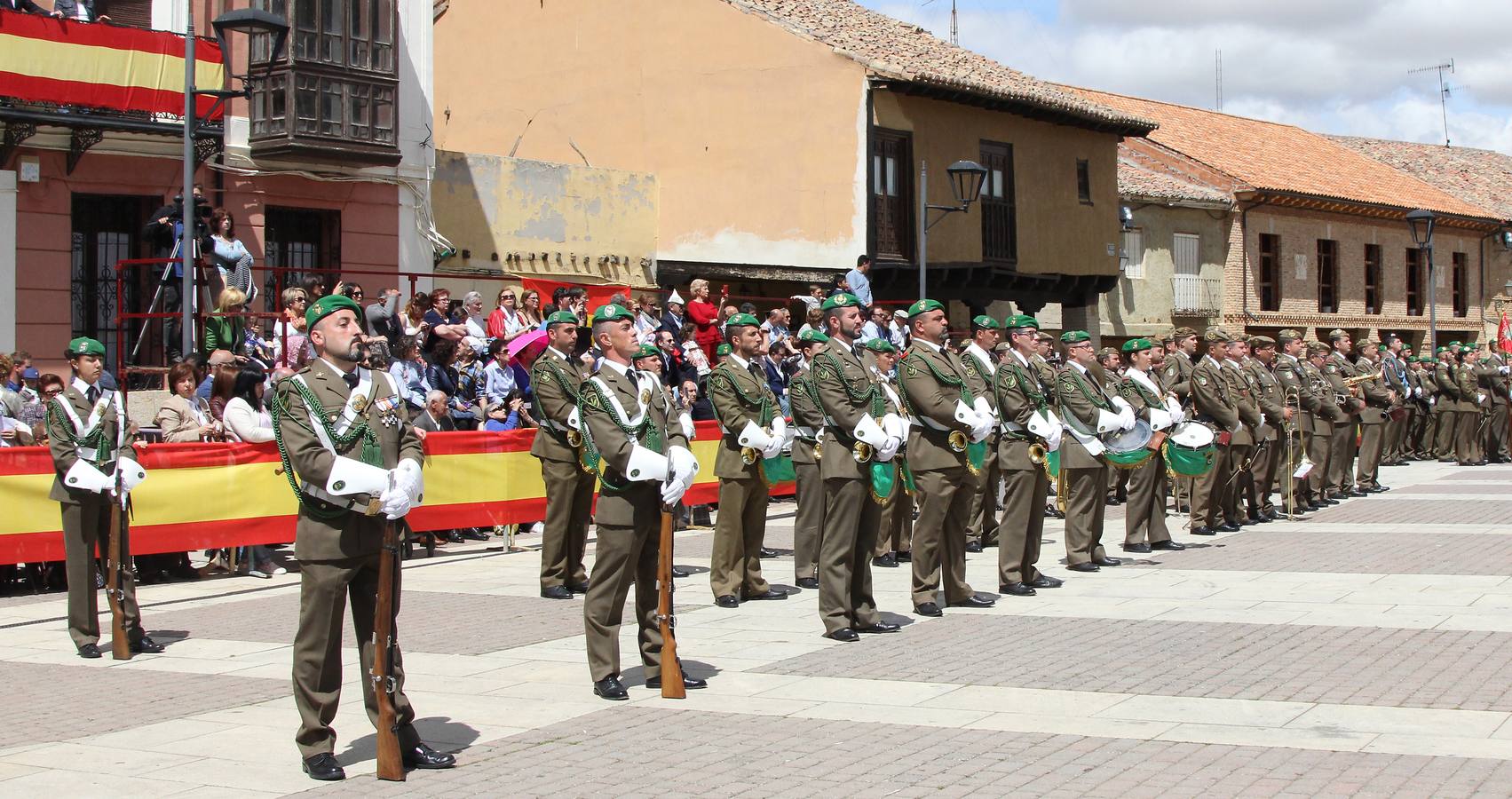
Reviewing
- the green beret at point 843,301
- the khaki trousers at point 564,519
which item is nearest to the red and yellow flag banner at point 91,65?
the khaki trousers at point 564,519

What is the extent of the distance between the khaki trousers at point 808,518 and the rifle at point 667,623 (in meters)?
2.54

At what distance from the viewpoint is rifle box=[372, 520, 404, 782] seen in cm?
678

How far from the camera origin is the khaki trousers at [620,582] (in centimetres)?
837

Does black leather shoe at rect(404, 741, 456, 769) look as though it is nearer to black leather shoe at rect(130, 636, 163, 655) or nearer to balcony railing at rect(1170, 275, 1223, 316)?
black leather shoe at rect(130, 636, 163, 655)

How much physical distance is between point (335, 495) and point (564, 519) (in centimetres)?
527

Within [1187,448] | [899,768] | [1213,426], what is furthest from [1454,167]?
[899,768]

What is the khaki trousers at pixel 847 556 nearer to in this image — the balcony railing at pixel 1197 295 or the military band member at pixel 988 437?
the military band member at pixel 988 437

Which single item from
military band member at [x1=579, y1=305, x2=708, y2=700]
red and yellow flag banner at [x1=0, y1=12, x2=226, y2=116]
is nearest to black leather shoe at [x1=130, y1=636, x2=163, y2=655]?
military band member at [x1=579, y1=305, x2=708, y2=700]

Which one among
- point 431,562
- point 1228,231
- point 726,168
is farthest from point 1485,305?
point 431,562

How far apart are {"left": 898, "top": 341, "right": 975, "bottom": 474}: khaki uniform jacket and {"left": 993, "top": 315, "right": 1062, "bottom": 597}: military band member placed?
1.51 m

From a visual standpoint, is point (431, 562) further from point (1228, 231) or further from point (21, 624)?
point (1228, 231)

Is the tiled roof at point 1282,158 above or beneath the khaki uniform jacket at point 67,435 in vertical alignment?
above

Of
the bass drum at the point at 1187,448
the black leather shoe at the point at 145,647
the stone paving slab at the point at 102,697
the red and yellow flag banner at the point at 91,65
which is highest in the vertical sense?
the red and yellow flag banner at the point at 91,65

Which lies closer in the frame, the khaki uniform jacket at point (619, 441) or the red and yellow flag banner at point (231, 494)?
the khaki uniform jacket at point (619, 441)
